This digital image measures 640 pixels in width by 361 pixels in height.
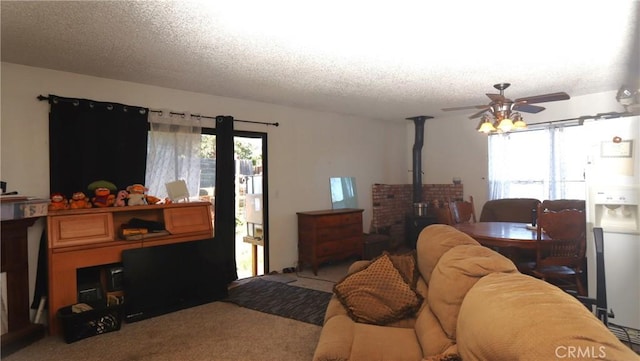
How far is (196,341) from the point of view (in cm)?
281

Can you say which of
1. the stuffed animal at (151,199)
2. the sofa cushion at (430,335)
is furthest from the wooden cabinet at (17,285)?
the sofa cushion at (430,335)

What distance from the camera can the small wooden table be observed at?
10.5 feet

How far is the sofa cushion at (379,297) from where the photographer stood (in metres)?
2.12

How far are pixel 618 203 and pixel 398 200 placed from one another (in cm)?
397

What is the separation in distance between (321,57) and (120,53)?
5.59 ft

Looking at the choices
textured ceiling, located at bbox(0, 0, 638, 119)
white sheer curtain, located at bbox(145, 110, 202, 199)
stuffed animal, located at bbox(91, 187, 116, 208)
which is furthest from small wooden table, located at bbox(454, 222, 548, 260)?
stuffed animal, located at bbox(91, 187, 116, 208)

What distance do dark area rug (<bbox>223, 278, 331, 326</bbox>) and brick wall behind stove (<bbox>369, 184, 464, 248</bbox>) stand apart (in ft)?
8.03

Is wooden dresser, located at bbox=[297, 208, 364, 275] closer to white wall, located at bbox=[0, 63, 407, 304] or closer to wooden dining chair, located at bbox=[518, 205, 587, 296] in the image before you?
white wall, located at bbox=[0, 63, 407, 304]

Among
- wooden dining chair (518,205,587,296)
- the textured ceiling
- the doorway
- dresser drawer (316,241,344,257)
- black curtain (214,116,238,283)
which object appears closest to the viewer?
the textured ceiling

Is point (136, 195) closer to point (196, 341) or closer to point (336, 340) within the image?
point (196, 341)

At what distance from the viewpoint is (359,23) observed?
2.40 meters

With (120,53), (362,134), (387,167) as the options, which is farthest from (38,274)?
(387,167)

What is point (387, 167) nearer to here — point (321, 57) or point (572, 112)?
point (572, 112)

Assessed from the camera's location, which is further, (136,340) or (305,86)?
(305,86)
